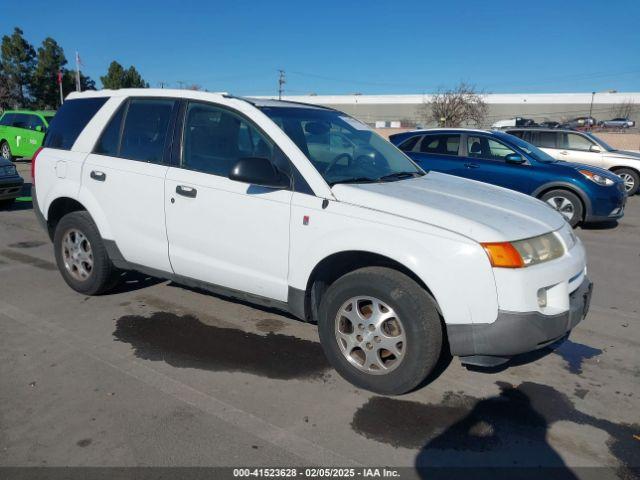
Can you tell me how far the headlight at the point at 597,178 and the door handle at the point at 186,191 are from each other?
7435mm

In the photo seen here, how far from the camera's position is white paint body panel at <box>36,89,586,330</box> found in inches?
116

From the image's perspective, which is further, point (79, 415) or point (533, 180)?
point (533, 180)

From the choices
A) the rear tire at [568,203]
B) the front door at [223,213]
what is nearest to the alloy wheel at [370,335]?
the front door at [223,213]

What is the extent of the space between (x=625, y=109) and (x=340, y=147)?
79.7m

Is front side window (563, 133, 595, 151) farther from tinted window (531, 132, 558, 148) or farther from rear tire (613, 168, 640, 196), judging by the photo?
rear tire (613, 168, 640, 196)

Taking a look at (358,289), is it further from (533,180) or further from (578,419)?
(533,180)

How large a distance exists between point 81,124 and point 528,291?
13.7 feet

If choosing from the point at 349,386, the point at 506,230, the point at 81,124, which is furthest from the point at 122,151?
the point at 506,230

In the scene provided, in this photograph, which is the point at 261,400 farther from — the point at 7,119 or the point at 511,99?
the point at 511,99

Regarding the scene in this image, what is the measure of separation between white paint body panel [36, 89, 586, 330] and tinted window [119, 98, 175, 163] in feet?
0.31

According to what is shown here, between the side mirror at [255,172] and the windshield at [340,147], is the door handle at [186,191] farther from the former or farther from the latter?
the windshield at [340,147]

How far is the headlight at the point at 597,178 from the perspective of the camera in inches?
350

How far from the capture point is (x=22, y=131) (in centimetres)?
1653

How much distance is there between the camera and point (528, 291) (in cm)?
292
